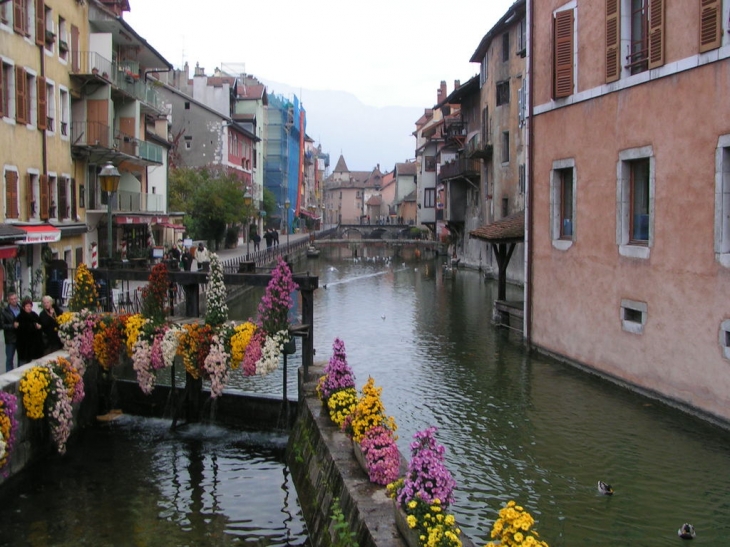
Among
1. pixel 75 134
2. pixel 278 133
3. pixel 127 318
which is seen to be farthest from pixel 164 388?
pixel 278 133

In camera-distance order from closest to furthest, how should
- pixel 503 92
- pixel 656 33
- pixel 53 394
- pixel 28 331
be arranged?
pixel 53 394, pixel 28 331, pixel 656 33, pixel 503 92

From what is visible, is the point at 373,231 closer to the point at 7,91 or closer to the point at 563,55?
the point at 7,91

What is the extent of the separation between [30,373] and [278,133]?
280ft

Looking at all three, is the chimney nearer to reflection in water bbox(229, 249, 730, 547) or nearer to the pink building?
reflection in water bbox(229, 249, 730, 547)

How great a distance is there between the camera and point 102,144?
31.5 m

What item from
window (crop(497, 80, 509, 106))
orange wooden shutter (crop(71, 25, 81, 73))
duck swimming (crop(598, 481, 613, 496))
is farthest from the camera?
window (crop(497, 80, 509, 106))

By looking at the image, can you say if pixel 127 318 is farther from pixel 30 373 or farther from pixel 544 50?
pixel 544 50

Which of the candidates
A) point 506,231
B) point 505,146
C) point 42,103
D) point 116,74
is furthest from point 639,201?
point 505,146

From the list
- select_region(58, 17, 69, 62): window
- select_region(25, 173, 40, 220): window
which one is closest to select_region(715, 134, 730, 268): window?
select_region(25, 173, 40, 220): window

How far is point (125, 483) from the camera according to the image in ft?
41.5

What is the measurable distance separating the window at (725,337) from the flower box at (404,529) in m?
8.08

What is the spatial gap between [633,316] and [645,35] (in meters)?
5.68

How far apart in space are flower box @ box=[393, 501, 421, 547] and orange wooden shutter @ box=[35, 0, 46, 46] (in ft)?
78.4

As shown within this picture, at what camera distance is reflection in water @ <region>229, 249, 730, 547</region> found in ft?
34.7
